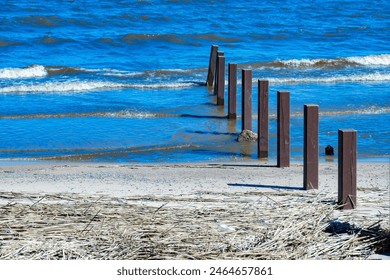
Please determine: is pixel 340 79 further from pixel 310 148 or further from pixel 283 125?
pixel 310 148

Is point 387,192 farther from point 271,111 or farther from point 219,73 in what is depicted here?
point 219,73

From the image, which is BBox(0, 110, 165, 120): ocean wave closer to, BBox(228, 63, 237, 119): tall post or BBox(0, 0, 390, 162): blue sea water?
BBox(0, 0, 390, 162): blue sea water

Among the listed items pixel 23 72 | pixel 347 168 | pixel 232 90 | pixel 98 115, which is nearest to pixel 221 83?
pixel 232 90

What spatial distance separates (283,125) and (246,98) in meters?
3.09

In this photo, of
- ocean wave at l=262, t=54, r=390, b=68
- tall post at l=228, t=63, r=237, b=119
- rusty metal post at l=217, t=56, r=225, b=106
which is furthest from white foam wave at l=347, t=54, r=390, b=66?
tall post at l=228, t=63, r=237, b=119

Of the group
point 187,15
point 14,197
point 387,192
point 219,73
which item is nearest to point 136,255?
point 14,197

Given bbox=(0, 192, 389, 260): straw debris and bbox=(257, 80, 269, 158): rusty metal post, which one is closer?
bbox=(0, 192, 389, 260): straw debris

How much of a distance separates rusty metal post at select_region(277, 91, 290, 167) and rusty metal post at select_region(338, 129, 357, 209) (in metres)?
2.48

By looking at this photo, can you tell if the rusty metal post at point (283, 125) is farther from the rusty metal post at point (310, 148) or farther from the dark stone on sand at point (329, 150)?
the dark stone on sand at point (329, 150)

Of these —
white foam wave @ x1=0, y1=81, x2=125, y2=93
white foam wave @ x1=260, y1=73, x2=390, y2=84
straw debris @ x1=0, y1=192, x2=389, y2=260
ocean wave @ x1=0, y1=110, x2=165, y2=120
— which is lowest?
ocean wave @ x1=0, y1=110, x2=165, y2=120

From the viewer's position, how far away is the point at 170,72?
74.1ft

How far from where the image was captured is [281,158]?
11.2m

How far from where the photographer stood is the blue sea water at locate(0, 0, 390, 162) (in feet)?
45.6

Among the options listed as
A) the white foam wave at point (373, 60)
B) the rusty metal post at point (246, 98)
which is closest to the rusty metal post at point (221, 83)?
the rusty metal post at point (246, 98)
